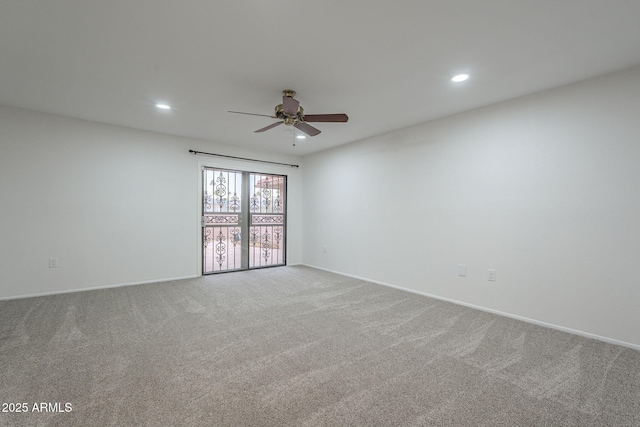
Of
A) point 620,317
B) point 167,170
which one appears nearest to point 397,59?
point 620,317

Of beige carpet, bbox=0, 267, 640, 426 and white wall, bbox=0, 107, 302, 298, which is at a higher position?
white wall, bbox=0, 107, 302, 298

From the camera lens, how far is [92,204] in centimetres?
408

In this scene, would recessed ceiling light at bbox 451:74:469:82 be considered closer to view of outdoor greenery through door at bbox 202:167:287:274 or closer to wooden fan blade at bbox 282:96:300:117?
wooden fan blade at bbox 282:96:300:117

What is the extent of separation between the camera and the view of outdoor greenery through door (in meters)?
5.24

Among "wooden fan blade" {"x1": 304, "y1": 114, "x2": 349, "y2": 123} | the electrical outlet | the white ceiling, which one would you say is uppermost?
the white ceiling

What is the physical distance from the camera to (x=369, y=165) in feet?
15.8

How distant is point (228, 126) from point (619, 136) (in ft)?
14.9

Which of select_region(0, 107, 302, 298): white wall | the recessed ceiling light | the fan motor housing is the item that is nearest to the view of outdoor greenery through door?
select_region(0, 107, 302, 298): white wall

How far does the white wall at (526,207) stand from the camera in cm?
251

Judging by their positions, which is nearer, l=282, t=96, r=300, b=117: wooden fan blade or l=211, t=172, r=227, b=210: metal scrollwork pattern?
l=282, t=96, r=300, b=117: wooden fan blade

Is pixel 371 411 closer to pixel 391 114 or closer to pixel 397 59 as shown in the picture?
pixel 397 59

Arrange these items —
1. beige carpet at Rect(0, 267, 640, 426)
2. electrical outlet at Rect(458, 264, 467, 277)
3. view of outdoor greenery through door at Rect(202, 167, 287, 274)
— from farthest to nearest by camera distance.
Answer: view of outdoor greenery through door at Rect(202, 167, 287, 274) → electrical outlet at Rect(458, 264, 467, 277) → beige carpet at Rect(0, 267, 640, 426)

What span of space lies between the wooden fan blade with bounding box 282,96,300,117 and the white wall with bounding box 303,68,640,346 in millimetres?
2158

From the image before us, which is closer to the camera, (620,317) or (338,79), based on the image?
(620,317)
